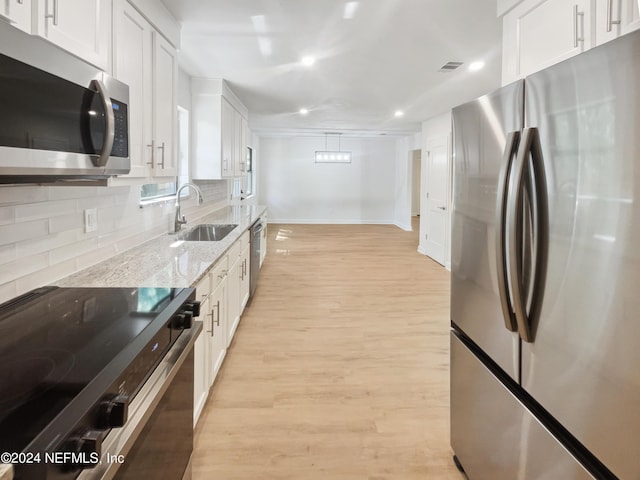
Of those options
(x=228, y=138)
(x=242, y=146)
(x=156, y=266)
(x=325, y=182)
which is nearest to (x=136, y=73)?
(x=156, y=266)

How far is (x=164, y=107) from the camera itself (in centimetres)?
239

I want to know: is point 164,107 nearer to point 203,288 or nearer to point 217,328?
point 203,288

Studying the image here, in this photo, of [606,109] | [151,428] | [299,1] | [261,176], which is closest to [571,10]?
[606,109]

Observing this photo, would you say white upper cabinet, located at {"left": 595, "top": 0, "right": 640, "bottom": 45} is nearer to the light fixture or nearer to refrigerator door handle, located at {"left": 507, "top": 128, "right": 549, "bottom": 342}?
refrigerator door handle, located at {"left": 507, "top": 128, "right": 549, "bottom": 342}

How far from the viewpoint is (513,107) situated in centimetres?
Answer: 135

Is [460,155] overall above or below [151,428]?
above

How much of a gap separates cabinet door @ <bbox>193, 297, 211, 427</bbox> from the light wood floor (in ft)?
0.49

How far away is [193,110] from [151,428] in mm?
3847

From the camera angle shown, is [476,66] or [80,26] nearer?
[80,26]

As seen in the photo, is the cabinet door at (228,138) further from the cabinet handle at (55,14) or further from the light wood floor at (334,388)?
the cabinet handle at (55,14)

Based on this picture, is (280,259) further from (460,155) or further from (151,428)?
(151,428)

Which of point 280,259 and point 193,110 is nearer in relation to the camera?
point 193,110

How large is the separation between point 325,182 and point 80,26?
1005 centimetres

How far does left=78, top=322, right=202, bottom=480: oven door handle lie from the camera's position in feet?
2.83
